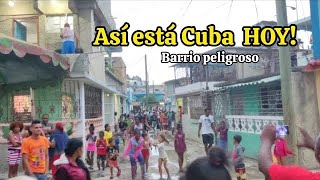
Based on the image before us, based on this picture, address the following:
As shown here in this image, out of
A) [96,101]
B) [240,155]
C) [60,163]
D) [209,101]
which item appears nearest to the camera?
[60,163]

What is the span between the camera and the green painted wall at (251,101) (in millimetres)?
13841

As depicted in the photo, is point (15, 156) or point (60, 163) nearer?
point (60, 163)

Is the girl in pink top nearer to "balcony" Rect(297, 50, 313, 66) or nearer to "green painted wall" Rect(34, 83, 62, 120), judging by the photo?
"green painted wall" Rect(34, 83, 62, 120)

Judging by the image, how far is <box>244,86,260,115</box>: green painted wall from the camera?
1384cm

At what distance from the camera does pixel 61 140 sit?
9227 millimetres

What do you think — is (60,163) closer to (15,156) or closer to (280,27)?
(15,156)

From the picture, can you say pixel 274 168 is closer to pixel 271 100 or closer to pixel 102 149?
pixel 102 149

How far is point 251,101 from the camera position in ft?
46.6

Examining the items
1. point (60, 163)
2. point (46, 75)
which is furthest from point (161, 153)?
point (60, 163)

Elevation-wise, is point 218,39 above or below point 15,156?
above

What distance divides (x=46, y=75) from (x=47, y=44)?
607 cm

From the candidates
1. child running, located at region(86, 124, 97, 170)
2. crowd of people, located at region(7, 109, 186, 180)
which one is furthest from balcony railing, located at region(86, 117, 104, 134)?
crowd of people, located at region(7, 109, 186, 180)

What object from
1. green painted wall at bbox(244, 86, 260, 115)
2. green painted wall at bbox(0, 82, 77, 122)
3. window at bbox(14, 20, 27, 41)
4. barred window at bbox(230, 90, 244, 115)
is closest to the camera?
green painted wall at bbox(0, 82, 77, 122)

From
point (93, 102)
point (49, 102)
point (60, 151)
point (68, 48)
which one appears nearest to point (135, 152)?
point (60, 151)
